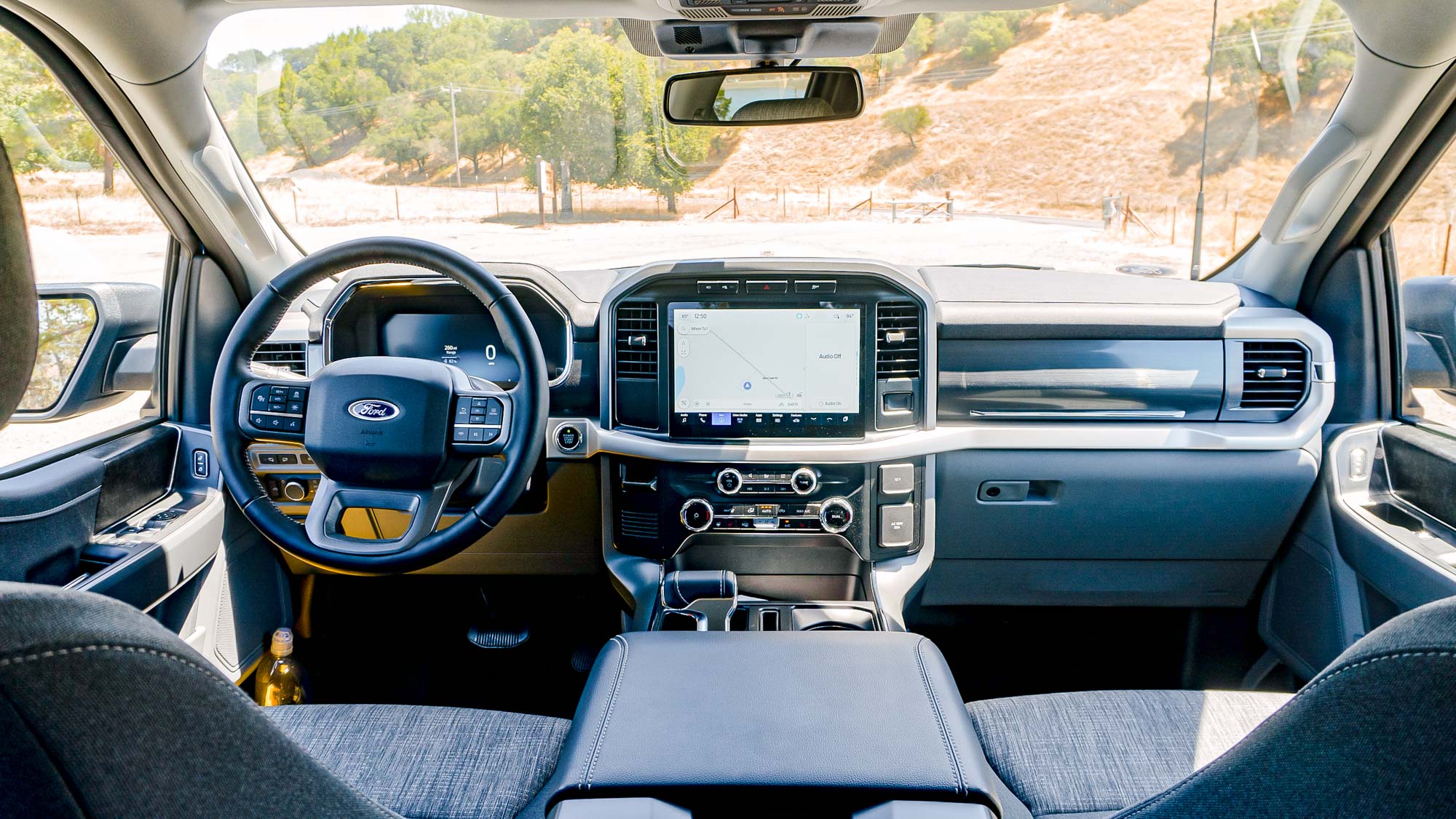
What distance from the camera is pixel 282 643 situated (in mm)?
2863

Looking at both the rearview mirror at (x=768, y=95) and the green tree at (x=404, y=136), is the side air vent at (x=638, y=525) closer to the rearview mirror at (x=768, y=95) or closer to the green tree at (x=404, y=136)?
the rearview mirror at (x=768, y=95)

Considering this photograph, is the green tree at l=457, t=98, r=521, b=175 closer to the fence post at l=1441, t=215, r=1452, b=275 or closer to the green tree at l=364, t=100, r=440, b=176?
the green tree at l=364, t=100, r=440, b=176

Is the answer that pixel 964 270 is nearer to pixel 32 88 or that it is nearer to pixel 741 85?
pixel 741 85

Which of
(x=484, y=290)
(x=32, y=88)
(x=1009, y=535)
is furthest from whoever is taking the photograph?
(x=1009, y=535)

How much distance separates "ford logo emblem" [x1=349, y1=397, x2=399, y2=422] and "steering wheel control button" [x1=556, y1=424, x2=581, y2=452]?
0.87m

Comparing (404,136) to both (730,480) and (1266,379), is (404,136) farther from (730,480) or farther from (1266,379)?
(1266,379)

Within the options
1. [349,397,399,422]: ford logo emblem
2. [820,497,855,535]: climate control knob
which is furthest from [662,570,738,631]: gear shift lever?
[349,397,399,422]: ford logo emblem

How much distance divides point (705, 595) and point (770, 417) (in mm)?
598

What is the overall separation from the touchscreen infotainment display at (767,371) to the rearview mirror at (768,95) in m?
0.54

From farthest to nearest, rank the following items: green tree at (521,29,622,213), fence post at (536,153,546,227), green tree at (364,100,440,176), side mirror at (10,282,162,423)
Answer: green tree at (364,100,440,176) → fence post at (536,153,546,227) → green tree at (521,29,622,213) → side mirror at (10,282,162,423)

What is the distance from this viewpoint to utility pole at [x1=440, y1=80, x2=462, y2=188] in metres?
3.70

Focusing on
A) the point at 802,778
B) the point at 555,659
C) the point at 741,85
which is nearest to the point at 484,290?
the point at 741,85

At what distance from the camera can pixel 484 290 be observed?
6.76 ft

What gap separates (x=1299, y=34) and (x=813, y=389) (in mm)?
1720
